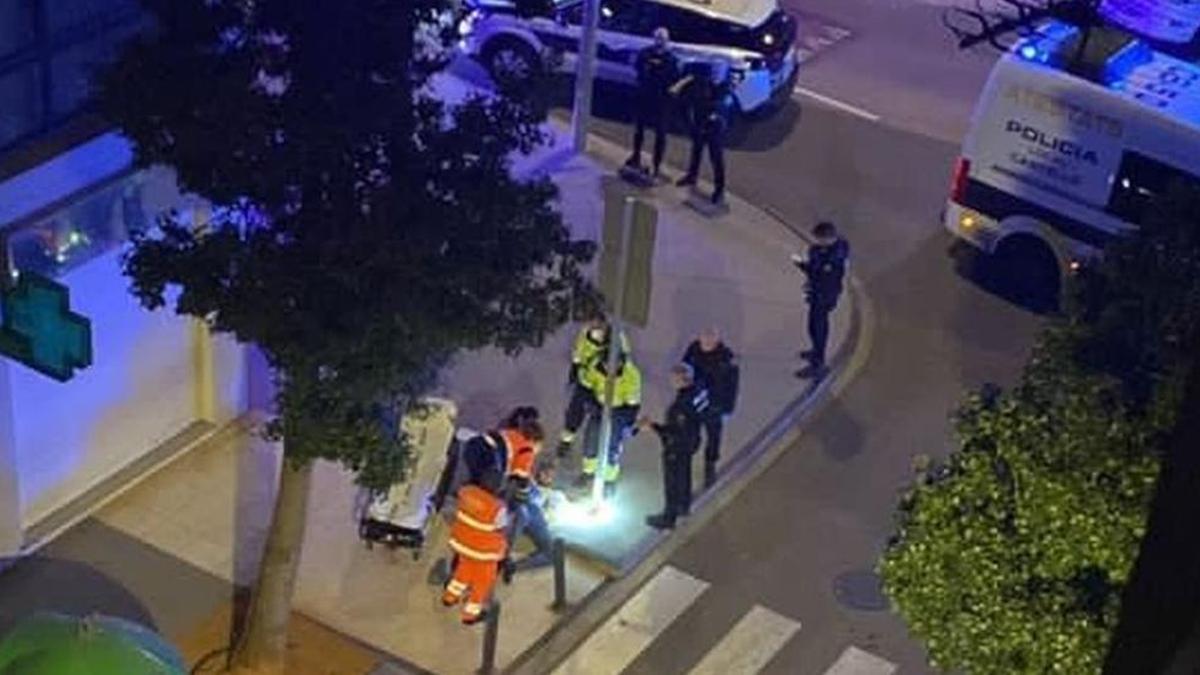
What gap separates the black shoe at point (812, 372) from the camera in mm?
19500

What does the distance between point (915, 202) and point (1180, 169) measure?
11.5ft

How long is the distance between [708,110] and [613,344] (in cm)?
614

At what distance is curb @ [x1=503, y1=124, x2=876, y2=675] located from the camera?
16.1m

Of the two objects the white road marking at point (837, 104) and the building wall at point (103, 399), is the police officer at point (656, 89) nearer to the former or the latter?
the white road marking at point (837, 104)

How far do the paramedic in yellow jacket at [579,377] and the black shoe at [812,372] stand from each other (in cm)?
249

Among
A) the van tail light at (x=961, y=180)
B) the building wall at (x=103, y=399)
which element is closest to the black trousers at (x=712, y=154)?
the van tail light at (x=961, y=180)

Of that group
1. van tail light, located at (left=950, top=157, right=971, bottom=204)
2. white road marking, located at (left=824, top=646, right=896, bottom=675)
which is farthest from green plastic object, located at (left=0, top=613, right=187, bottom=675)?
van tail light, located at (left=950, top=157, right=971, bottom=204)

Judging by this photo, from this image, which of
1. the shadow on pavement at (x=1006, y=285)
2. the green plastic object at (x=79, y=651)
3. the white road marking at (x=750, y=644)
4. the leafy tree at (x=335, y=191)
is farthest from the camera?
the shadow on pavement at (x=1006, y=285)

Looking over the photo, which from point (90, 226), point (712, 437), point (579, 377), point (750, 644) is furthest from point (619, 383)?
point (90, 226)

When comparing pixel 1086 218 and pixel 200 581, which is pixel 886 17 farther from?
pixel 200 581

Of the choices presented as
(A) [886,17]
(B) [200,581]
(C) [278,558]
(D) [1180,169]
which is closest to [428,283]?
(C) [278,558]

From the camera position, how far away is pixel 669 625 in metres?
16.5

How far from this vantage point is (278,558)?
590 inches

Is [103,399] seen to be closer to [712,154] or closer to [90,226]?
[90,226]
